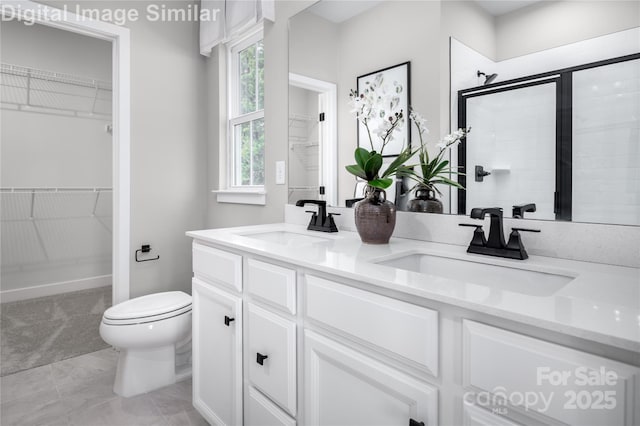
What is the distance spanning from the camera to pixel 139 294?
239cm

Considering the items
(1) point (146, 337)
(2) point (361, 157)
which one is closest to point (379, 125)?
(2) point (361, 157)

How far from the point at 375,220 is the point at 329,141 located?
615 mm

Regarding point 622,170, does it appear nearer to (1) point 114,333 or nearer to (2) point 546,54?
(2) point 546,54

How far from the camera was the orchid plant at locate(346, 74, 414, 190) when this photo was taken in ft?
4.26

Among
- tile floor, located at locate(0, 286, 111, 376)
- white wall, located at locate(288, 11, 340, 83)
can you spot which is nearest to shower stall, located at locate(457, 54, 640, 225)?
white wall, located at locate(288, 11, 340, 83)

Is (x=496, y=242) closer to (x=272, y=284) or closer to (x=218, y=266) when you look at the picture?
(x=272, y=284)

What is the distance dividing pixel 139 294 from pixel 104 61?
102 inches

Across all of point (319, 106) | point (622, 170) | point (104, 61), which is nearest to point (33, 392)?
point (319, 106)

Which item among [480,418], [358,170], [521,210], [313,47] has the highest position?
[313,47]

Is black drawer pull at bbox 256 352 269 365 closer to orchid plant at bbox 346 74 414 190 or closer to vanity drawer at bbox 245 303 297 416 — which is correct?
vanity drawer at bbox 245 303 297 416

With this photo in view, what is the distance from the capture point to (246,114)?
7.83ft

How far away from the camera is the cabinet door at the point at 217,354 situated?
4.34 feet

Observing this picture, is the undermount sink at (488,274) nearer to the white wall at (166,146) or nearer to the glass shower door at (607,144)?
the glass shower door at (607,144)

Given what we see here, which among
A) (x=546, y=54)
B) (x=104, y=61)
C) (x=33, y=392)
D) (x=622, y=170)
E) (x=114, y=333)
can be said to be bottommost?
(x=33, y=392)
